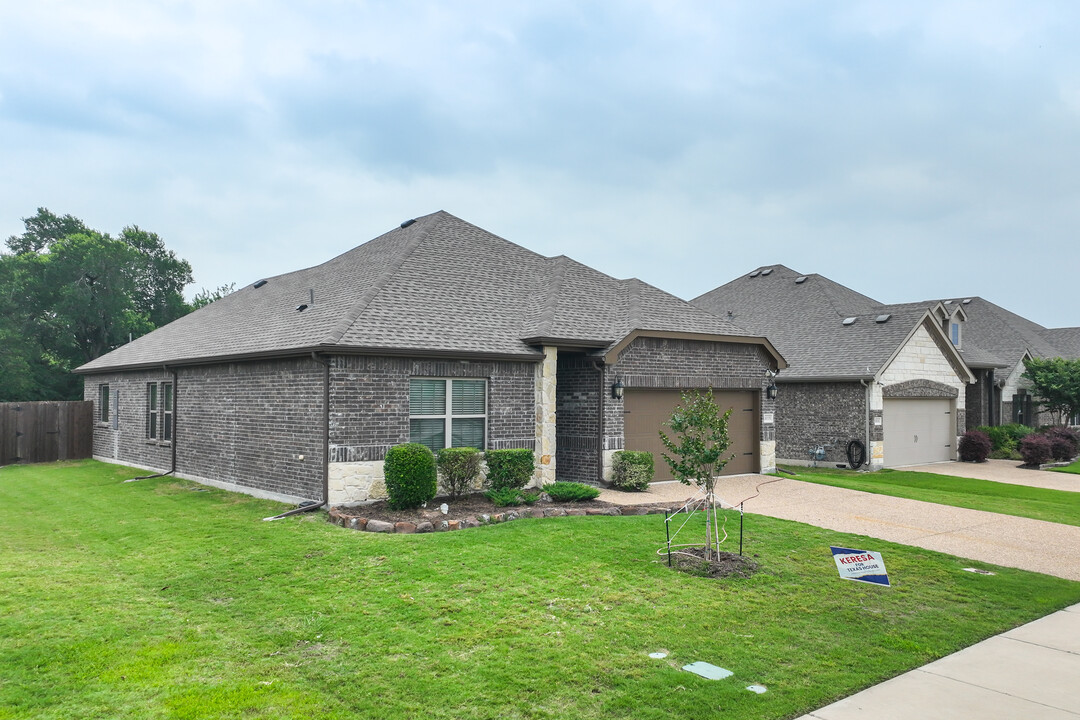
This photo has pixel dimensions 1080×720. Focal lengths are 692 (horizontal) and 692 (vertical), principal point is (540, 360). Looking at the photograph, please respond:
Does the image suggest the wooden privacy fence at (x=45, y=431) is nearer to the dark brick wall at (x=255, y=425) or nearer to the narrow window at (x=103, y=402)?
the narrow window at (x=103, y=402)

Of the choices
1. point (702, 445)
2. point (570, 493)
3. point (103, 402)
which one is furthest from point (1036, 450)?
point (103, 402)

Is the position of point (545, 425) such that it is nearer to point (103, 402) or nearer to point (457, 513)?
point (457, 513)

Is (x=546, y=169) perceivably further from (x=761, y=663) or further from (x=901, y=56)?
(x=761, y=663)

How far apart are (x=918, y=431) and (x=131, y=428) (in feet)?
80.0

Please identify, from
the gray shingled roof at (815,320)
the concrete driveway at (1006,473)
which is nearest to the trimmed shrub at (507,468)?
the gray shingled roof at (815,320)

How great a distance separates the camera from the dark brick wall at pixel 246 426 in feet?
41.1

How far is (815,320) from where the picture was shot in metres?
25.4

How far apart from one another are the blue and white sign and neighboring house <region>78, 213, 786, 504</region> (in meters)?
6.97

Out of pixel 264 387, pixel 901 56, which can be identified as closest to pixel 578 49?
pixel 901 56

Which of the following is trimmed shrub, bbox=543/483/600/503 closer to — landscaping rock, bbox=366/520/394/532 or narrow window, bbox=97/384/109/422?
landscaping rock, bbox=366/520/394/532

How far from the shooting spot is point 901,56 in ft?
52.4

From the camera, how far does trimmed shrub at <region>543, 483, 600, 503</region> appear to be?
42.2 feet

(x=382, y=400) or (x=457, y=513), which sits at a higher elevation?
(x=382, y=400)

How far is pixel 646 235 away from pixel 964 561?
21.6 metres
